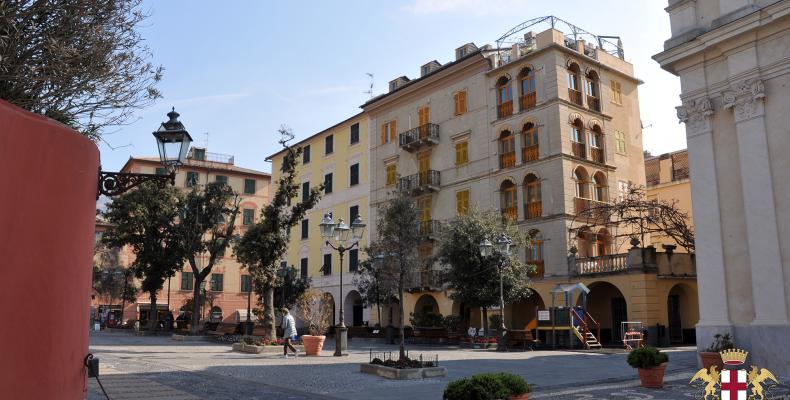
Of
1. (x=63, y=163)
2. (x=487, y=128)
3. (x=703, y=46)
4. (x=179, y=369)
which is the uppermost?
(x=487, y=128)

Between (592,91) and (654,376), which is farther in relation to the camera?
(592,91)

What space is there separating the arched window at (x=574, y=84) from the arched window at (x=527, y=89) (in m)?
1.75

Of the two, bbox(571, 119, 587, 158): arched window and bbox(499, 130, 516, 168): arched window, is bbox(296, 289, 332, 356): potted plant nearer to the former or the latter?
bbox(499, 130, 516, 168): arched window

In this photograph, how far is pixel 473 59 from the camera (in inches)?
1368

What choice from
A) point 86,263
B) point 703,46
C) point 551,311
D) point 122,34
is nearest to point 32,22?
point 122,34

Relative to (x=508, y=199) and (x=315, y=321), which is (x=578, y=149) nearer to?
(x=508, y=199)

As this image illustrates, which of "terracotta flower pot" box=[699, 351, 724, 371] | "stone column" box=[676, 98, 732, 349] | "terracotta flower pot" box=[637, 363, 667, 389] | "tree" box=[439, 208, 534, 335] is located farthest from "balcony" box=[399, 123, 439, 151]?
"terracotta flower pot" box=[637, 363, 667, 389]

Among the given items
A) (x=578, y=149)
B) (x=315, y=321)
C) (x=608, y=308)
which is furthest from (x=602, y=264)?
(x=315, y=321)

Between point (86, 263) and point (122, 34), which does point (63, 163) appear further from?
point (122, 34)

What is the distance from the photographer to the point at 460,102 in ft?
118

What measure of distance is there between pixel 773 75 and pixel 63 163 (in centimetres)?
1457

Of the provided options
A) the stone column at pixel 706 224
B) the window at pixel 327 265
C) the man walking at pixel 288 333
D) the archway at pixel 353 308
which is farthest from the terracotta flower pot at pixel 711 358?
the window at pixel 327 265

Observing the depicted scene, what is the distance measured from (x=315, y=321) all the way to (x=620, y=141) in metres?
20.0

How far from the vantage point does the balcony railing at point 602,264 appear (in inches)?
1086
